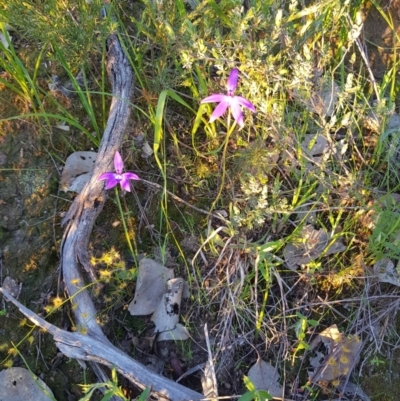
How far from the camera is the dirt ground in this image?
74.2 inches

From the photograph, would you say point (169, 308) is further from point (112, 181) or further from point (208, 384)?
point (112, 181)

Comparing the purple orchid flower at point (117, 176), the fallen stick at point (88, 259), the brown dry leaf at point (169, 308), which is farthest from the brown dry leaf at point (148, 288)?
the purple orchid flower at point (117, 176)

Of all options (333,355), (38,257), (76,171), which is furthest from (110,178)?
(333,355)

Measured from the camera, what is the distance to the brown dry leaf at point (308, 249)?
2.01m

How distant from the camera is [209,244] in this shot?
204 cm

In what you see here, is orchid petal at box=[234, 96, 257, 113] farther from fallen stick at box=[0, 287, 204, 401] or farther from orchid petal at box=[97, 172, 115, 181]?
fallen stick at box=[0, 287, 204, 401]

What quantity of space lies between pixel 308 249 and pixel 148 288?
0.63 meters

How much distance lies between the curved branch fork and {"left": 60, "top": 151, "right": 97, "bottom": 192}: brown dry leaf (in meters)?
0.09

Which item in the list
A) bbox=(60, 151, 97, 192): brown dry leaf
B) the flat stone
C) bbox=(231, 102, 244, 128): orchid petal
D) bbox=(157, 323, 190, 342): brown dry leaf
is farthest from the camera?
bbox=(60, 151, 97, 192): brown dry leaf

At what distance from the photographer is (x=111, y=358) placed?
1.77 m

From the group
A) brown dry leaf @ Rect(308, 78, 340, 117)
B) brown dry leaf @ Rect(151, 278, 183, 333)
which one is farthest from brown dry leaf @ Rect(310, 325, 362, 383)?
brown dry leaf @ Rect(308, 78, 340, 117)

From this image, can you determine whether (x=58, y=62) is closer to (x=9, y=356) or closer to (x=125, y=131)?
(x=125, y=131)

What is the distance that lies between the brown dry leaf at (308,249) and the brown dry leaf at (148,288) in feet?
1.61

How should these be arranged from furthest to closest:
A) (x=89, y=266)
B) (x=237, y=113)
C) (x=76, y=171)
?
(x=76, y=171)
(x=89, y=266)
(x=237, y=113)
